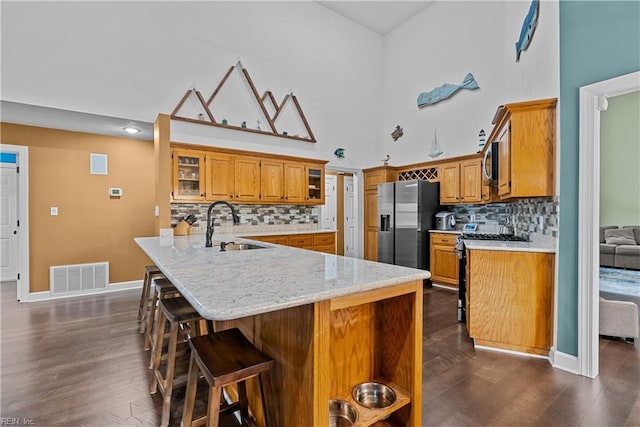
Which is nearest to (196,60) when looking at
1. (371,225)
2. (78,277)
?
(78,277)

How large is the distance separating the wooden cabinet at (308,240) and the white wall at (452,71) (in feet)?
7.66

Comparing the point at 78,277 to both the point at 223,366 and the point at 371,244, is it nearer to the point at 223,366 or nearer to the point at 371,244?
the point at 223,366

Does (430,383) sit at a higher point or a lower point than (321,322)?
lower

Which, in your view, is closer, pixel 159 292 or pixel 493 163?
pixel 159 292

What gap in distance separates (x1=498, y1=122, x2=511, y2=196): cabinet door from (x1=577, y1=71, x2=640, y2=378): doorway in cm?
58

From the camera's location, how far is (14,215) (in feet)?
16.5

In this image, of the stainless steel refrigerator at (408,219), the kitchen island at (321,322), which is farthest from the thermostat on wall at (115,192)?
the stainless steel refrigerator at (408,219)

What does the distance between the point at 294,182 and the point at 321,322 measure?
4.19 metres

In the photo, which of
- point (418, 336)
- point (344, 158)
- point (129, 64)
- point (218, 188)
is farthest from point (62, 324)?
point (344, 158)

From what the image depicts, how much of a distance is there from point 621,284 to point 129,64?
25.0 feet

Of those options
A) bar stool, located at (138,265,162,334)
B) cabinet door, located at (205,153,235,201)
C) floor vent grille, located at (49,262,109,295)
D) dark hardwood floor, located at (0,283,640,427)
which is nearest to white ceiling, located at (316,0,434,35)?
cabinet door, located at (205,153,235,201)

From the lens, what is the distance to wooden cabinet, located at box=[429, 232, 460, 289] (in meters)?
4.54

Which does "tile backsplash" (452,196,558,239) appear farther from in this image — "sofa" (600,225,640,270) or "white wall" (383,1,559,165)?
"sofa" (600,225,640,270)

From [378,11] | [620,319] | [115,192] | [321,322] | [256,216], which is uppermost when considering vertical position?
[378,11]
